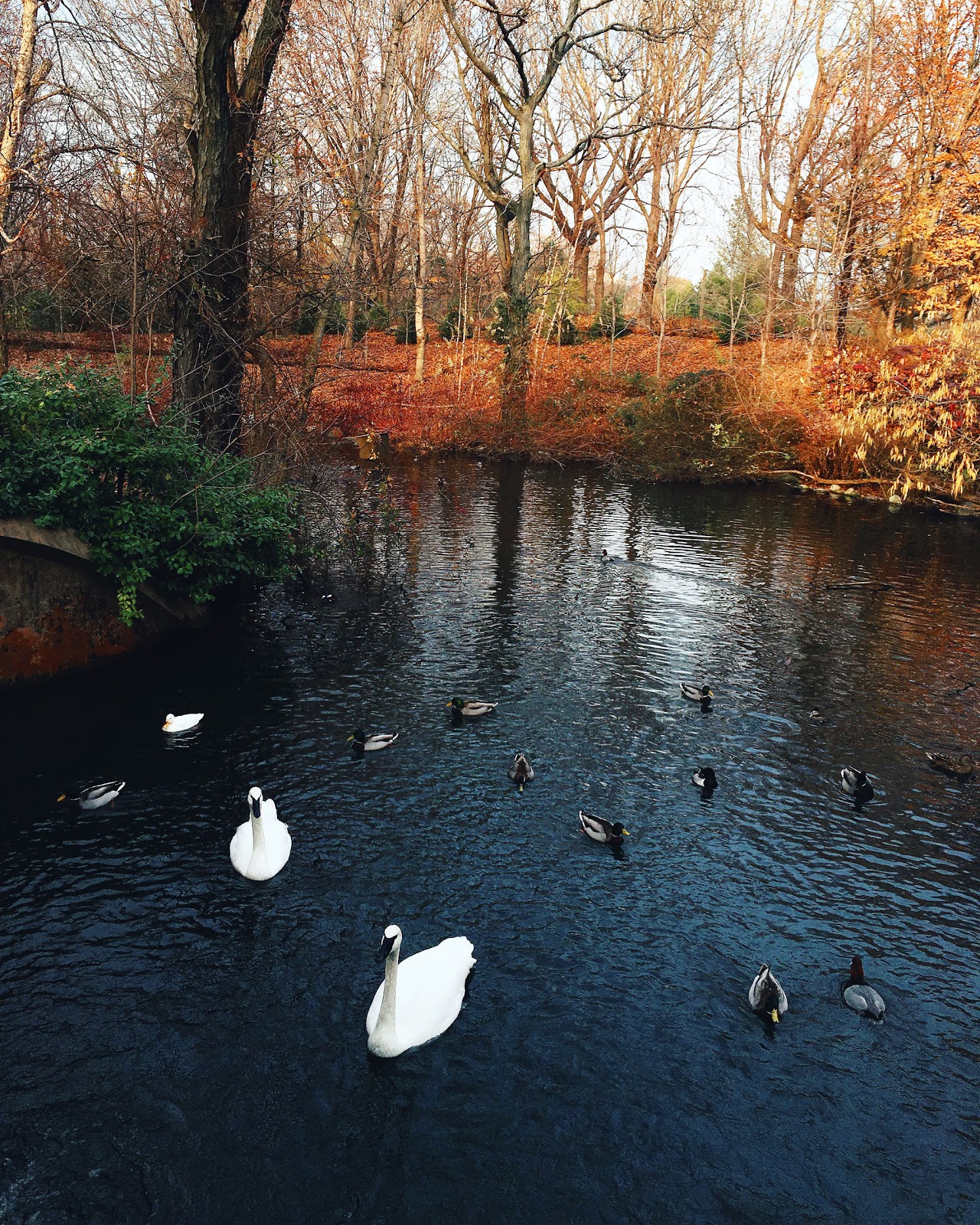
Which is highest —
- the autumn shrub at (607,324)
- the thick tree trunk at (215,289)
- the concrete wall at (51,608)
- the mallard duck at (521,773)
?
the autumn shrub at (607,324)

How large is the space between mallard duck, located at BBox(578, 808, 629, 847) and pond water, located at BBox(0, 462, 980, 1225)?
6.2 inches

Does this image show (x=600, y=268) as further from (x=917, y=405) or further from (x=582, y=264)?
(x=917, y=405)

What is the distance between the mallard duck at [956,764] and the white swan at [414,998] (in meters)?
7.25

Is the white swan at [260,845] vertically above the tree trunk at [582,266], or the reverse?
the tree trunk at [582,266]

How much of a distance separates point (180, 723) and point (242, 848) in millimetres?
3381

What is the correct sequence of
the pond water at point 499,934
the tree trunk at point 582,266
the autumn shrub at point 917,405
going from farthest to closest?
1. the tree trunk at point 582,266
2. the autumn shrub at point 917,405
3. the pond water at point 499,934

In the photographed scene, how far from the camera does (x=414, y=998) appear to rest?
6691mm

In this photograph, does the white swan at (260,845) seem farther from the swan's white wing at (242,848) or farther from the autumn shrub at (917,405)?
the autumn shrub at (917,405)

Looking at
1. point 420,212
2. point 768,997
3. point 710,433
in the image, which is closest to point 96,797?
point 768,997

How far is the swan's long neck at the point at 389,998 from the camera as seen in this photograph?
6.48 m

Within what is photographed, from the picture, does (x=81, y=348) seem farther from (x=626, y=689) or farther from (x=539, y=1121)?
(x=539, y=1121)

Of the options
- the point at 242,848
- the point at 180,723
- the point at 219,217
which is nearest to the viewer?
the point at 242,848

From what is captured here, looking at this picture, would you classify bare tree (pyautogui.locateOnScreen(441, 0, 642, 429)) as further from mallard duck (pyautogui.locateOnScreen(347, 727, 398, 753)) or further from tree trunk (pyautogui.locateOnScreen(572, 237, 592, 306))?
mallard duck (pyautogui.locateOnScreen(347, 727, 398, 753))

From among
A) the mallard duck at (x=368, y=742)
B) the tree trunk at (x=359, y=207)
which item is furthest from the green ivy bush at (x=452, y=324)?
the mallard duck at (x=368, y=742)
